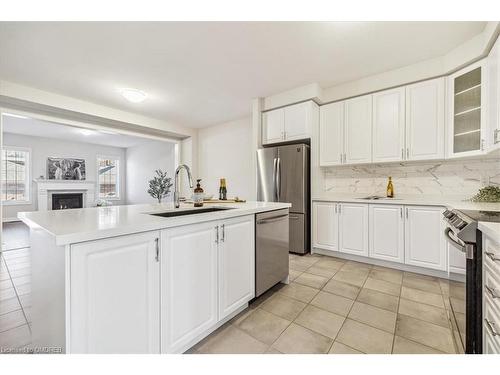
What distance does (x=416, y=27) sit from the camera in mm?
2098

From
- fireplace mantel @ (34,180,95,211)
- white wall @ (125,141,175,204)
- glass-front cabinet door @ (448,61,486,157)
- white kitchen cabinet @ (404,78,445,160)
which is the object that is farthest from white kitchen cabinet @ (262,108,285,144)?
fireplace mantel @ (34,180,95,211)

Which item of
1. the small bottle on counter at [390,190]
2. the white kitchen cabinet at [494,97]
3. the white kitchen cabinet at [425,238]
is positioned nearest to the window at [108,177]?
the small bottle on counter at [390,190]

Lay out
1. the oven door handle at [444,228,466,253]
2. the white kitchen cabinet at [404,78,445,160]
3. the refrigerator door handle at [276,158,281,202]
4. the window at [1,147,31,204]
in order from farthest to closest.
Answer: the window at [1,147,31,204] → the refrigerator door handle at [276,158,281,202] → the white kitchen cabinet at [404,78,445,160] → the oven door handle at [444,228,466,253]

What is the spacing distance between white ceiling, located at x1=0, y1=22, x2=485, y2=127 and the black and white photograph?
508 cm

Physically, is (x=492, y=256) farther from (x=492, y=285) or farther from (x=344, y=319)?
(x=344, y=319)

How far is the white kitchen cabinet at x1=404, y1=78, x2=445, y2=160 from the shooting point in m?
2.59

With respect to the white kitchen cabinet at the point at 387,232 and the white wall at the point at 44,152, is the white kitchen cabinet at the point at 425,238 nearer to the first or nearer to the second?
the white kitchen cabinet at the point at 387,232

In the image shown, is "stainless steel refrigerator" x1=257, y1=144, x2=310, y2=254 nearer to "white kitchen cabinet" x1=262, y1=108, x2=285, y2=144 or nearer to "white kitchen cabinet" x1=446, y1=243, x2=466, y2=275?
"white kitchen cabinet" x1=262, y1=108, x2=285, y2=144

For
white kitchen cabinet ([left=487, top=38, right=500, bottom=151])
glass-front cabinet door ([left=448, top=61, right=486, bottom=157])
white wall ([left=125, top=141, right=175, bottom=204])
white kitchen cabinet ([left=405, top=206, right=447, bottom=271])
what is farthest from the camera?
white wall ([left=125, top=141, right=175, bottom=204])

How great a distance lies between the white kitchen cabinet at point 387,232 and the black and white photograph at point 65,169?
8992 millimetres

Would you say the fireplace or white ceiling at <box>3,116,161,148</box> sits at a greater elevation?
white ceiling at <box>3,116,161,148</box>

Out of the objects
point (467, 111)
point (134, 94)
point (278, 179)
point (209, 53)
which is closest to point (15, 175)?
point (134, 94)

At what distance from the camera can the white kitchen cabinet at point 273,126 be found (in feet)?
11.9

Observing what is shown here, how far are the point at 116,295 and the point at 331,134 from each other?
331 centimetres
